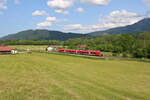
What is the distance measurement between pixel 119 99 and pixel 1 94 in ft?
39.2

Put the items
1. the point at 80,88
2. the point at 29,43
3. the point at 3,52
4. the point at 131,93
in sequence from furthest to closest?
the point at 29,43 → the point at 3,52 → the point at 80,88 → the point at 131,93

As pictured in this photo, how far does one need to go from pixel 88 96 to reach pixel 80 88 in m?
2.96

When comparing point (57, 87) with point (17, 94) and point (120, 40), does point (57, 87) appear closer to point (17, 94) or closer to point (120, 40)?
point (17, 94)

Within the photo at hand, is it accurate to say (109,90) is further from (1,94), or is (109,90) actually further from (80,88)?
(1,94)

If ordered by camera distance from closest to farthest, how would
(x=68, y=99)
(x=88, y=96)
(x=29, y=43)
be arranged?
1. (x=68, y=99)
2. (x=88, y=96)
3. (x=29, y=43)

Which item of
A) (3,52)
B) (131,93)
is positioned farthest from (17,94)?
(3,52)

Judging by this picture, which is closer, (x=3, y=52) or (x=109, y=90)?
(x=109, y=90)

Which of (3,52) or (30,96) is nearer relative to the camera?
(30,96)

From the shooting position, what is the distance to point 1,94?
14930 millimetres

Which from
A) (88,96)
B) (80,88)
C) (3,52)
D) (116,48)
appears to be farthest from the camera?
(116,48)

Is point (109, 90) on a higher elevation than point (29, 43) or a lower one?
lower

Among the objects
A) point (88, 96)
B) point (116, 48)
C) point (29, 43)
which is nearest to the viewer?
point (88, 96)

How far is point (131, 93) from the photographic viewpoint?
54.5ft

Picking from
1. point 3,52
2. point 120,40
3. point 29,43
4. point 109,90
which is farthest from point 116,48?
point 29,43
